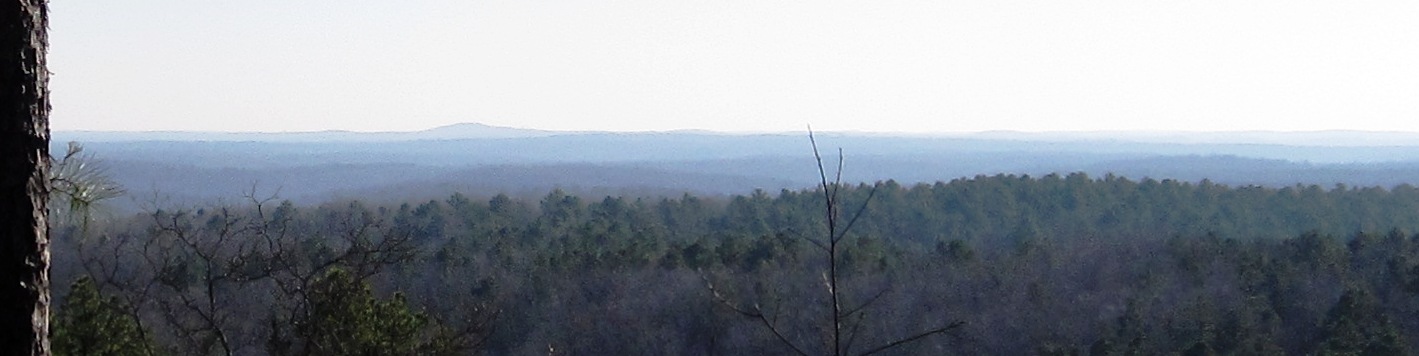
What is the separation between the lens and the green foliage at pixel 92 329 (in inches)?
452

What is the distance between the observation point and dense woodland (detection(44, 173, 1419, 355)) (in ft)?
77.4

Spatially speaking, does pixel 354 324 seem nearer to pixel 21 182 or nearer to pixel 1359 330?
pixel 21 182

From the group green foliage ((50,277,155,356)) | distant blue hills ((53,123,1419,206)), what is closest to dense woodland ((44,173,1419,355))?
green foliage ((50,277,155,356))

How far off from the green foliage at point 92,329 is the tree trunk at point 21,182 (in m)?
9.07

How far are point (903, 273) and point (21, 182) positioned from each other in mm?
32097

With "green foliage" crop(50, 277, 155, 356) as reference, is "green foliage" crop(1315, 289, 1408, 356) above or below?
below

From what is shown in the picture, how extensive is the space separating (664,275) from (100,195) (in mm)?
30014

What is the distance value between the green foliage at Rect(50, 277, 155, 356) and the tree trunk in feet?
29.8

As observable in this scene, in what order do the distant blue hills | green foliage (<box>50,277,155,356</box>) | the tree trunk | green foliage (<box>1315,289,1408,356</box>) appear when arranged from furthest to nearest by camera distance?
the distant blue hills → green foliage (<box>1315,289,1408,356</box>) → green foliage (<box>50,277,155,356</box>) → the tree trunk

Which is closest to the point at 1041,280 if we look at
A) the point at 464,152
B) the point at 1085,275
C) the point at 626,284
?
the point at 1085,275

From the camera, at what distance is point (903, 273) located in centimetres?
3422

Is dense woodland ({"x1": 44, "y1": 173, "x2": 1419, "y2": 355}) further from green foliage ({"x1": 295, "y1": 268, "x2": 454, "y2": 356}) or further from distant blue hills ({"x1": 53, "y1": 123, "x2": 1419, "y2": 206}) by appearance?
distant blue hills ({"x1": 53, "y1": 123, "x2": 1419, "y2": 206})

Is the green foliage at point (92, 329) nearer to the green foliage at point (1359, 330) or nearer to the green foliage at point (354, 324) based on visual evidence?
the green foliage at point (354, 324)

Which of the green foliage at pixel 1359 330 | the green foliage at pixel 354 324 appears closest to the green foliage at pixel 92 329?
the green foliage at pixel 354 324
